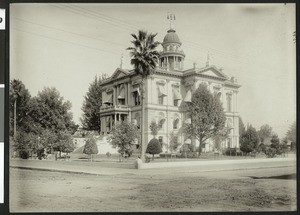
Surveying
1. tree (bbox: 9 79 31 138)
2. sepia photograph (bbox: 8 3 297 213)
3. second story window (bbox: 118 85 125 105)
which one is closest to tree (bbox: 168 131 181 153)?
sepia photograph (bbox: 8 3 297 213)

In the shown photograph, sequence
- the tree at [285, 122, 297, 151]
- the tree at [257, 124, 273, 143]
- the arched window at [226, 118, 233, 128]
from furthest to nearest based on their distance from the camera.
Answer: the arched window at [226, 118, 233, 128], the tree at [257, 124, 273, 143], the tree at [285, 122, 297, 151]

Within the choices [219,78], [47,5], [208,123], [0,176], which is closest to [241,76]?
[219,78]

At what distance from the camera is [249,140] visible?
19031 mm

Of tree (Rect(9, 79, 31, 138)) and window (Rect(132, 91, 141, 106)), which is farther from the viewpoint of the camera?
window (Rect(132, 91, 141, 106))

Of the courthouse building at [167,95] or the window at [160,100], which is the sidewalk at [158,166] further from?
the window at [160,100]

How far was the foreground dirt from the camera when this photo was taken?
16.2 metres

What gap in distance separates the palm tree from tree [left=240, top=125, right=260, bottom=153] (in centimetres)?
394

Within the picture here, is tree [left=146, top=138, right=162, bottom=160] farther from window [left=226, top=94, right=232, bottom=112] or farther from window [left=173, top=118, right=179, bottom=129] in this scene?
window [left=226, top=94, right=232, bottom=112]

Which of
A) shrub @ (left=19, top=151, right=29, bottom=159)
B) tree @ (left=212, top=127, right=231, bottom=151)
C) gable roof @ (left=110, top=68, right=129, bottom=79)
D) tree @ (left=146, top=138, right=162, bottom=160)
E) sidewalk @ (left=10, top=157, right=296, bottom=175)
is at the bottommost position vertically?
sidewalk @ (left=10, top=157, right=296, bottom=175)

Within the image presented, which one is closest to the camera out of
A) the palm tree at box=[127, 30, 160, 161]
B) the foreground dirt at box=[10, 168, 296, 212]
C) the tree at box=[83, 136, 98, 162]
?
the foreground dirt at box=[10, 168, 296, 212]

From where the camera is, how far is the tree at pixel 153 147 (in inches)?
739

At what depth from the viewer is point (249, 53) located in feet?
59.0

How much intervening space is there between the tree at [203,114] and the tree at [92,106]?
11.8 ft

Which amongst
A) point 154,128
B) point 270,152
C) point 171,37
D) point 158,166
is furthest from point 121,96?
point 270,152
